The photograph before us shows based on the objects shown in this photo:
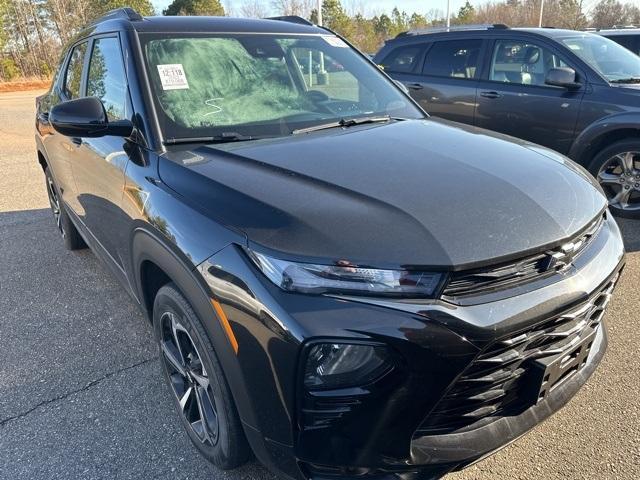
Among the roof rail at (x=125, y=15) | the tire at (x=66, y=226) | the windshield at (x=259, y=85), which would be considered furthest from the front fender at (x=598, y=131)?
the tire at (x=66, y=226)

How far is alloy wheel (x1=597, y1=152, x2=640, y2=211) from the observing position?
191 inches

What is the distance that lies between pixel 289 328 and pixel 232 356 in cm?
33

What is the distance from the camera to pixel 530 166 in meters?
2.23

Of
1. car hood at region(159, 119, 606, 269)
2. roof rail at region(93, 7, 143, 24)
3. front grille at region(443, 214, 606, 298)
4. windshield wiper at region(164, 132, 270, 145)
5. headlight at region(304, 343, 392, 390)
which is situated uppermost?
roof rail at region(93, 7, 143, 24)

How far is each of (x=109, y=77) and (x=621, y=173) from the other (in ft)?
14.9

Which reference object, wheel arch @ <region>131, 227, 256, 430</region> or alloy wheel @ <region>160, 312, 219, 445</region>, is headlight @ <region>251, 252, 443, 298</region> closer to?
wheel arch @ <region>131, 227, 256, 430</region>

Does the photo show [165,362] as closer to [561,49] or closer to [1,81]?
[561,49]

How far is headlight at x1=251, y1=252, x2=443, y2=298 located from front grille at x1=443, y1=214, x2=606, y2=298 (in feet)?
0.26

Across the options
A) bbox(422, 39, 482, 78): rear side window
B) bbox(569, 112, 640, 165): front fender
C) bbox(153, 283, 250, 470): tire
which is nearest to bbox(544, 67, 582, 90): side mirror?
bbox(569, 112, 640, 165): front fender

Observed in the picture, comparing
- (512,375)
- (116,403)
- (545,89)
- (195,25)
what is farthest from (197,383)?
(545,89)

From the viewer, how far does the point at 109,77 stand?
2.96 m

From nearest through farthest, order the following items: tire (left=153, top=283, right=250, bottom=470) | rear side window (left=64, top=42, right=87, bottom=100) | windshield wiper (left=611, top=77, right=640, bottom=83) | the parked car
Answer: tire (left=153, top=283, right=250, bottom=470)
rear side window (left=64, top=42, right=87, bottom=100)
windshield wiper (left=611, top=77, right=640, bottom=83)
the parked car

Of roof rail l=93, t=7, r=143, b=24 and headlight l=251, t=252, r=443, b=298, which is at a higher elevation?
roof rail l=93, t=7, r=143, b=24

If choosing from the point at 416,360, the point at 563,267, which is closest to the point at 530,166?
the point at 563,267
